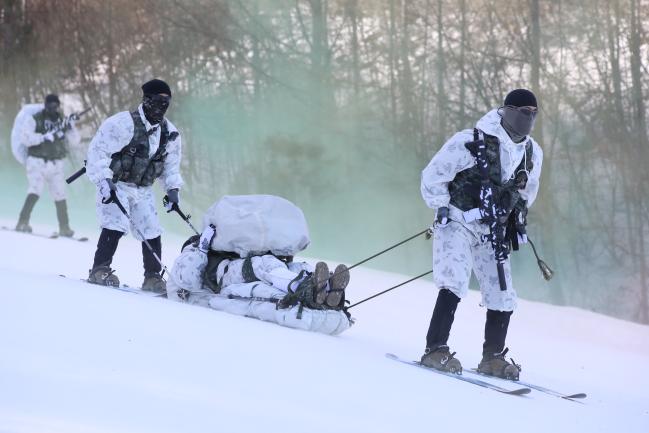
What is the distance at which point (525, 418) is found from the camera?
19.4 feet

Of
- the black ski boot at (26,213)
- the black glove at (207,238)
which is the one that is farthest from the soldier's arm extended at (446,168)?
the black ski boot at (26,213)

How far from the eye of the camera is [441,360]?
6.84 metres

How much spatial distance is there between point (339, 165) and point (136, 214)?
628 inches

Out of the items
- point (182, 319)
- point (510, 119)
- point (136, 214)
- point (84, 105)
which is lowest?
point (182, 319)

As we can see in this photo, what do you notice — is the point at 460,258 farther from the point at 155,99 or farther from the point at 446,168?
the point at 155,99

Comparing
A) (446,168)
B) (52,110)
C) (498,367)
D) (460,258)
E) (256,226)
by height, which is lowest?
(498,367)

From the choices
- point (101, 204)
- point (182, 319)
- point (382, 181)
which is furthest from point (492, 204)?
point (382, 181)

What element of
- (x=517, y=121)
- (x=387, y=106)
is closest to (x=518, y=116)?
(x=517, y=121)

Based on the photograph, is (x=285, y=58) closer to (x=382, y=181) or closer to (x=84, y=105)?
(x=382, y=181)

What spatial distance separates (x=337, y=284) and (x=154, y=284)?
6.36 feet

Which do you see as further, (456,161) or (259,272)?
(259,272)

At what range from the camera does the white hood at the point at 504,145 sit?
694cm

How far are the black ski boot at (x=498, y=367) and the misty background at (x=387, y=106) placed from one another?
1455cm

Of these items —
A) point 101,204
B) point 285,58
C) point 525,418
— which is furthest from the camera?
point 285,58
